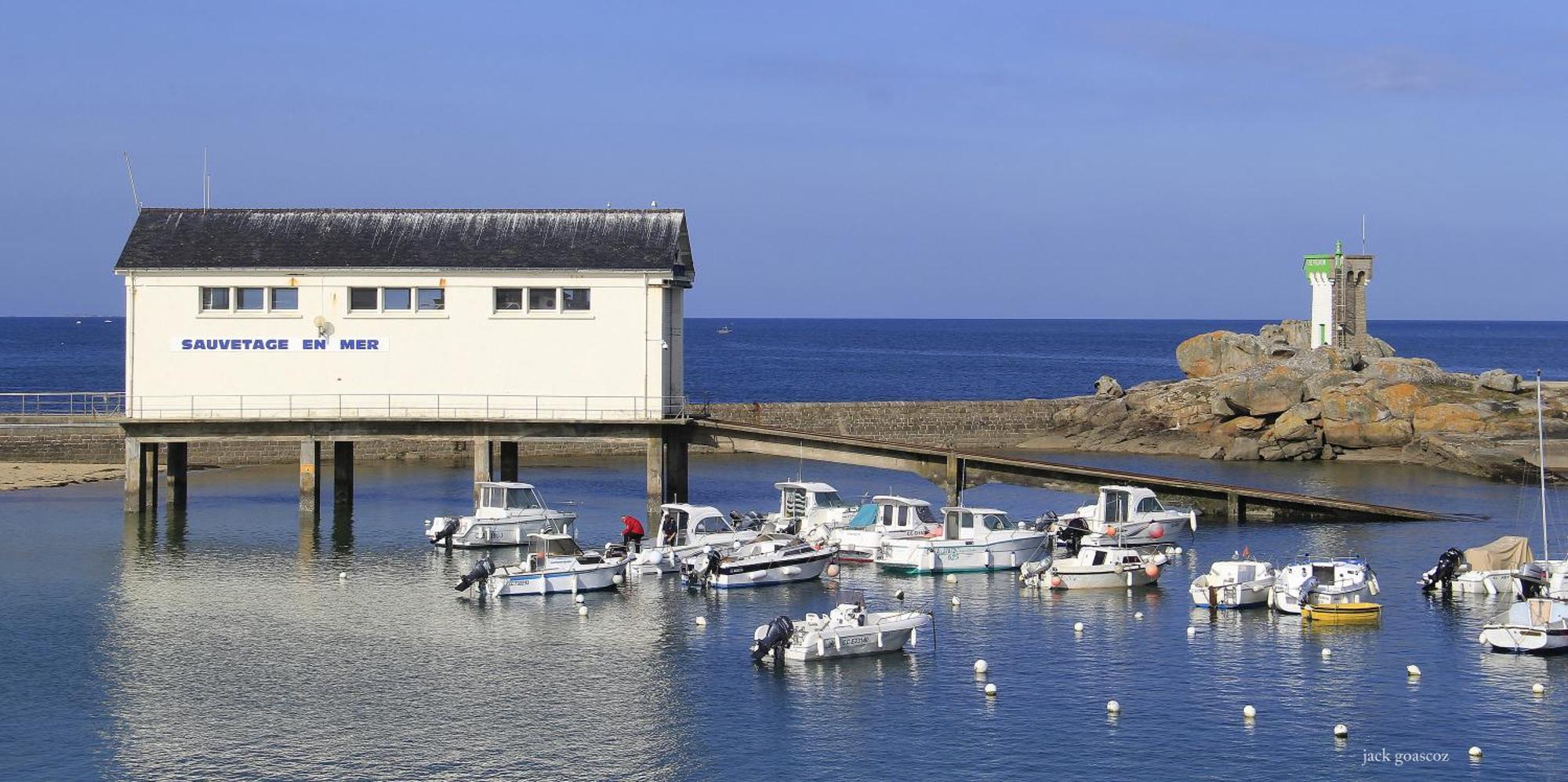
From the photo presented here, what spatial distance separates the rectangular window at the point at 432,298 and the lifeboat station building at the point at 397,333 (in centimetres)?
6

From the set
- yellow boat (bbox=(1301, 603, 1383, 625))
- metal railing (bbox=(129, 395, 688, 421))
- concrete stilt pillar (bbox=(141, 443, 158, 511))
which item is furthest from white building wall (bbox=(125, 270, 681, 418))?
yellow boat (bbox=(1301, 603, 1383, 625))

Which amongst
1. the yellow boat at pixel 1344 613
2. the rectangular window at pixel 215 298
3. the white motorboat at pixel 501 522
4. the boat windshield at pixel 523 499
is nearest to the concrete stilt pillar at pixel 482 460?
the white motorboat at pixel 501 522

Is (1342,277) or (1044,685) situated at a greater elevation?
(1342,277)

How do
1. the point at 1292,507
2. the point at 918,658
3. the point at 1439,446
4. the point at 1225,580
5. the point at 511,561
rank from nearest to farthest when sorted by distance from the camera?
the point at 918,658, the point at 1225,580, the point at 511,561, the point at 1292,507, the point at 1439,446

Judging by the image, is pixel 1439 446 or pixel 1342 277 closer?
pixel 1439 446

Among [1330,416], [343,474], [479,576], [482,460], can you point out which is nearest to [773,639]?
[479,576]

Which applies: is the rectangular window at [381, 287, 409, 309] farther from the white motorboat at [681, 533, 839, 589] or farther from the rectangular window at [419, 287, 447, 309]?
the white motorboat at [681, 533, 839, 589]

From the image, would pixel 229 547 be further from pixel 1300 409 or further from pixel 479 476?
pixel 1300 409

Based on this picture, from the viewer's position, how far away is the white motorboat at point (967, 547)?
50.6m

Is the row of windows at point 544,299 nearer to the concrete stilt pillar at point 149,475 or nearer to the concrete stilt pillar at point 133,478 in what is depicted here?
the concrete stilt pillar at point 149,475

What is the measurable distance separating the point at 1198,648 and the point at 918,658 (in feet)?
23.1

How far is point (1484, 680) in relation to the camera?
121 ft

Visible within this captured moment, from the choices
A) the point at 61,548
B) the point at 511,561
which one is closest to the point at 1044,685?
the point at 511,561

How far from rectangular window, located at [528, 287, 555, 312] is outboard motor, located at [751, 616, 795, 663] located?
71.8ft
